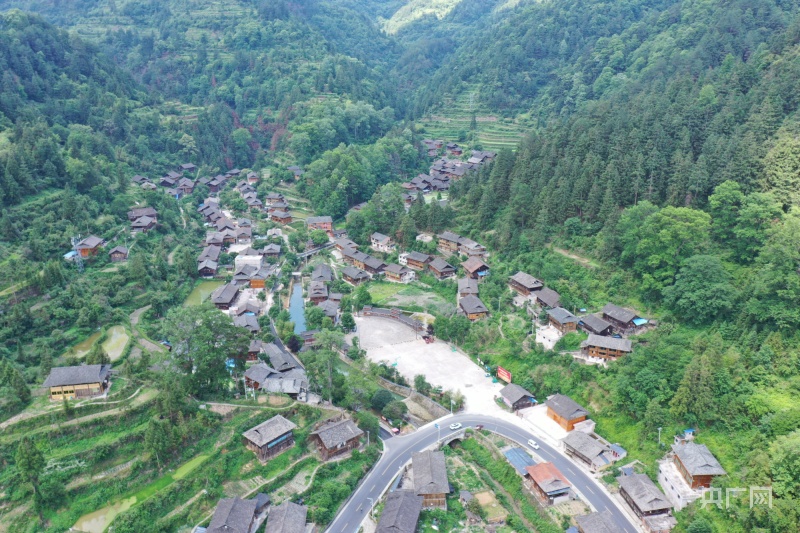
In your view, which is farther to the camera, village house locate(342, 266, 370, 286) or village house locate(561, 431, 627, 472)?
village house locate(342, 266, 370, 286)

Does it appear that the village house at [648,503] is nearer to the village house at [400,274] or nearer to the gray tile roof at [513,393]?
the gray tile roof at [513,393]

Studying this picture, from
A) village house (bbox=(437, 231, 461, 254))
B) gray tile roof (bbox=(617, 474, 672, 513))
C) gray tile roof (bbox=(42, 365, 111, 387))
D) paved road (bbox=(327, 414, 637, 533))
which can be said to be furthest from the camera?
village house (bbox=(437, 231, 461, 254))

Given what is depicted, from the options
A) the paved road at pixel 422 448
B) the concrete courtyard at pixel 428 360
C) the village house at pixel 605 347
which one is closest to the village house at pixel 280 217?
the concrete courtyard at pixel 428 360

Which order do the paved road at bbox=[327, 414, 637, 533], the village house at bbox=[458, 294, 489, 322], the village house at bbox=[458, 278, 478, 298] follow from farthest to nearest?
the village house at bbox=[458, 278, 478, 298], the village house at bbox=[458, 294, 489, 322], the paved road at bbox=[327, 414, 637, 533]

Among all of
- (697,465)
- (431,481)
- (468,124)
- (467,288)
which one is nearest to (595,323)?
(697,465)

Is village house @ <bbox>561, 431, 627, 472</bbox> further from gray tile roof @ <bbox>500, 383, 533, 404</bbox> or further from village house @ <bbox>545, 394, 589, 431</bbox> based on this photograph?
gray tile roof @ <bbox>500, 383, 533, 404</bbox>

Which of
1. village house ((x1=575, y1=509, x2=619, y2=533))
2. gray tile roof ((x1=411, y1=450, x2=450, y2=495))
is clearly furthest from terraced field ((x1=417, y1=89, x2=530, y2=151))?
village house ((x1=575, y1=509, x2=619, y2=533))

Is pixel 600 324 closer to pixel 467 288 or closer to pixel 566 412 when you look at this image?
pixel 566 412
